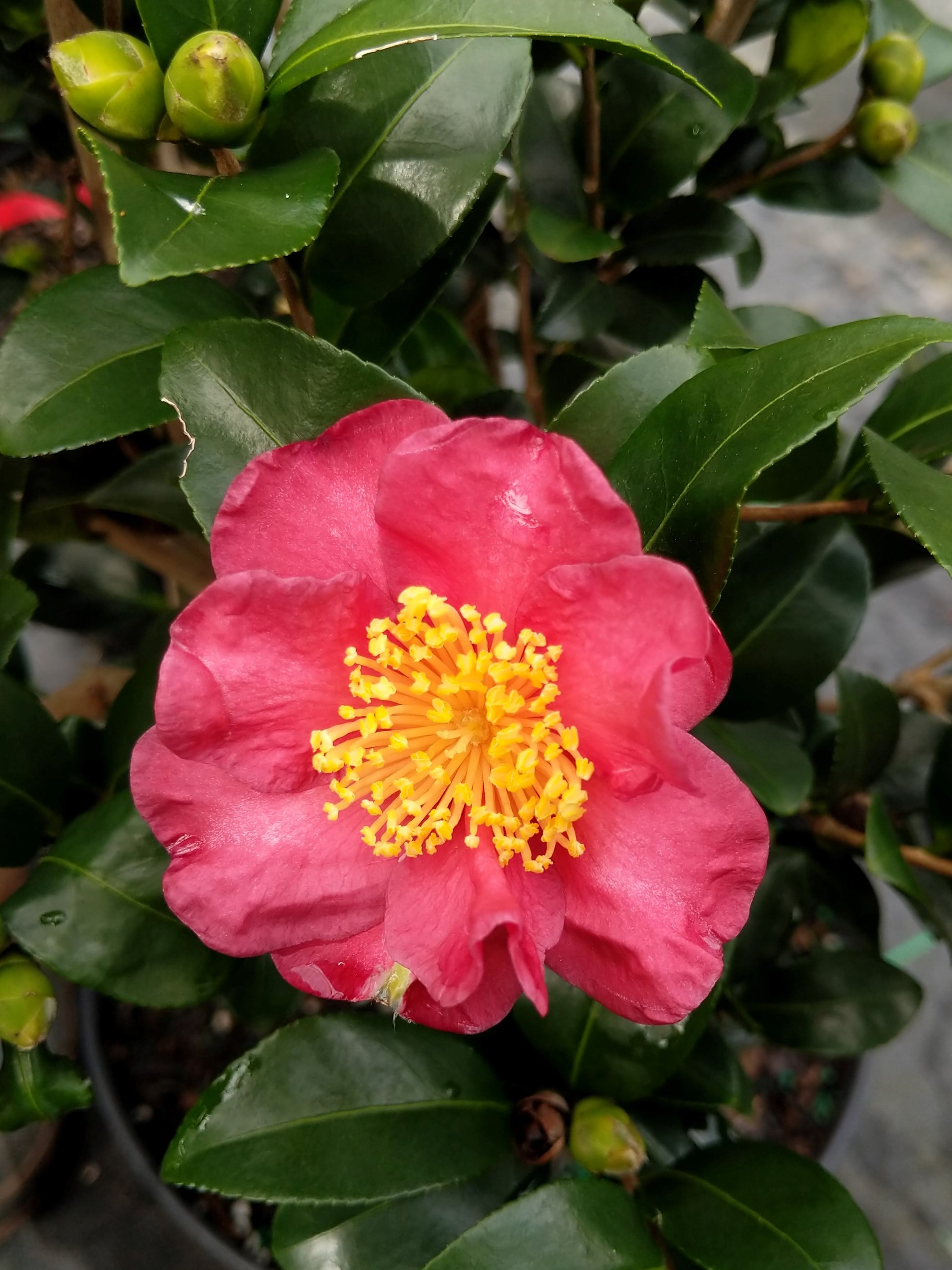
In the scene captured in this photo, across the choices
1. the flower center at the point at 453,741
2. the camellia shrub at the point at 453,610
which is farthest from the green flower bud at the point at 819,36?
the flower center at the point at 453,741

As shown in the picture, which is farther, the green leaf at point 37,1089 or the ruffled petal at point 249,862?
the green leaf at point 37,1089

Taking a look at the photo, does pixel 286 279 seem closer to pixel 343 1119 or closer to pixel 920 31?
pixel 343 1119

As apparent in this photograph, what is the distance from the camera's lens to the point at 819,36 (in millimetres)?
808

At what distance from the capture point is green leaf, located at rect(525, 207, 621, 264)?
0.72 meters

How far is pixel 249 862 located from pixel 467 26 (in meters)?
0.42

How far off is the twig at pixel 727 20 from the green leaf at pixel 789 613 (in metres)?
0.41

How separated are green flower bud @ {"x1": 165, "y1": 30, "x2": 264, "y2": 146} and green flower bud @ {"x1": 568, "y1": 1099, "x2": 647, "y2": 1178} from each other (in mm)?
648

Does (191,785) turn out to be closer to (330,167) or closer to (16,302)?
(330,167)

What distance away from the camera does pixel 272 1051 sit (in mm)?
635

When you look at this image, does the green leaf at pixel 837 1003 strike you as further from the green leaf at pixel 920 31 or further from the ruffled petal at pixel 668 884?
the green leaf at pixel 920 31

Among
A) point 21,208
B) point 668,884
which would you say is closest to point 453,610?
point 668,884

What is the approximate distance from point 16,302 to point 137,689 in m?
0.43

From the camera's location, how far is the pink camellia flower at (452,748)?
461 mm

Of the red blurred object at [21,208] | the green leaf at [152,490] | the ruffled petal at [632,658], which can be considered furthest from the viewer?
the red blurred object at [21,208]
